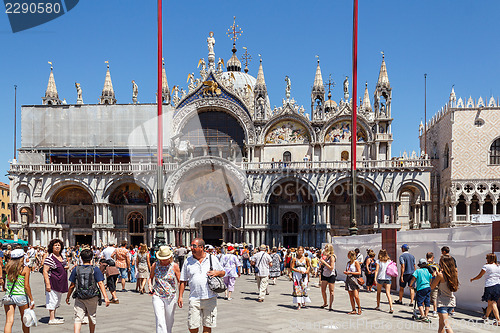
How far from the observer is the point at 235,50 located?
57250 mm

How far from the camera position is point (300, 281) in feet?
44.9

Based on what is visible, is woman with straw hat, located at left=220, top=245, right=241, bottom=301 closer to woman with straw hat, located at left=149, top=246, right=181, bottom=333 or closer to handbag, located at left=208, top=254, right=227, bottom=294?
woman with straw hat, located at left=149, top=246, right=181, bottom=333

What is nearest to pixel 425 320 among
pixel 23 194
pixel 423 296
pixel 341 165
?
pixel 423 296

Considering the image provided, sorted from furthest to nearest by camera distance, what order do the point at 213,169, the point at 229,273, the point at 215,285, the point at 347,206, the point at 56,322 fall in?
the point at 347,206 → the point at 213,169 → the point at 229,273 → the point at 56,322 → the point at 215,285

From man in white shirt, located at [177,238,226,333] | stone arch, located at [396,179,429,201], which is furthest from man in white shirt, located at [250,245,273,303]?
stone arch, located at [396,179,429,201]

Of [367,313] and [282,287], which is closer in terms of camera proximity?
[367,313]

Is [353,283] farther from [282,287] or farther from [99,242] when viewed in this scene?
[99,242]

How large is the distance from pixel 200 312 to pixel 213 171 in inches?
1181

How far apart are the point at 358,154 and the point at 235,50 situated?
2426 centimetres

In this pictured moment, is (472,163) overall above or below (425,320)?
above

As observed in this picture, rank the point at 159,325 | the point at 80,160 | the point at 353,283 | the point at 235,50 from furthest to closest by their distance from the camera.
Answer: the point at 235,50, the point at 80,160, the point at 353,283, the point at 159,325

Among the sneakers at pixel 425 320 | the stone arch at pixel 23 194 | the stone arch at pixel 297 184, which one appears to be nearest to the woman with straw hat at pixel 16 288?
the sneakers at pixel 425 320

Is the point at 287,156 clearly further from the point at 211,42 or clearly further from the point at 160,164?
the point at 160,164

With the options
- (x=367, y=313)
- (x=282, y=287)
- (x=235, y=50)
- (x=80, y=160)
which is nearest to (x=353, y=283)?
(x=367, y=313)
